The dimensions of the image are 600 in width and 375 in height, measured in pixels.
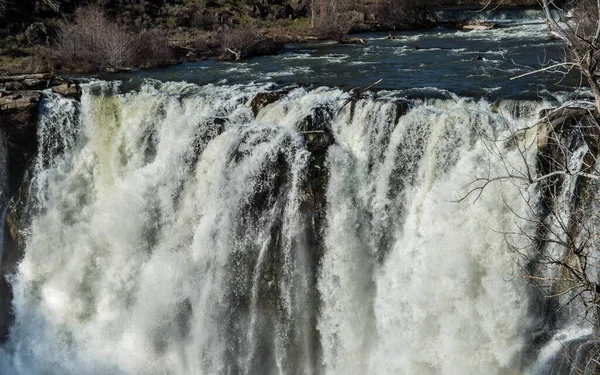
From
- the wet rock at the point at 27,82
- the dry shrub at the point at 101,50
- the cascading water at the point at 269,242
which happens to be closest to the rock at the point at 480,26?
the dry shrub at the point at 101,50

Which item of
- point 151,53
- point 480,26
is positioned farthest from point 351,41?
point 151,53

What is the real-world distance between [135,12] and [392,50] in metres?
14.7

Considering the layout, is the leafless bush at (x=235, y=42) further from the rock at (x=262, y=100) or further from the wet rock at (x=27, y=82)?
the rock at (x=262, y=100)

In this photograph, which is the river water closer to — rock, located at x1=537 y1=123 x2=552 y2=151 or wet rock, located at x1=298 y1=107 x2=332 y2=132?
wet rock, located at x1=298 y1=107 x2=332 y2=132

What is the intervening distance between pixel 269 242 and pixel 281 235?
309 millimetres

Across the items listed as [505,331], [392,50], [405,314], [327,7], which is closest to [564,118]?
[505,331]

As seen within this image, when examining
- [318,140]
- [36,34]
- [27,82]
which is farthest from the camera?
[36,34]

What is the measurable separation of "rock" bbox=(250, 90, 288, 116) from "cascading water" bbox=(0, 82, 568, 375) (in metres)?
0.18

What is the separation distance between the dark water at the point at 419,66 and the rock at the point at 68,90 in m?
2.76

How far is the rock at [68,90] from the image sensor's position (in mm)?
15223

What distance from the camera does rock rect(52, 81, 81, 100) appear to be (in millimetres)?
15223

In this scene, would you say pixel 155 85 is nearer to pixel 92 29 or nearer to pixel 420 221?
pixel 92 29

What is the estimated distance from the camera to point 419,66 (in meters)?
18.0

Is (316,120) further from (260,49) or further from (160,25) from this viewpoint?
(160,25)
